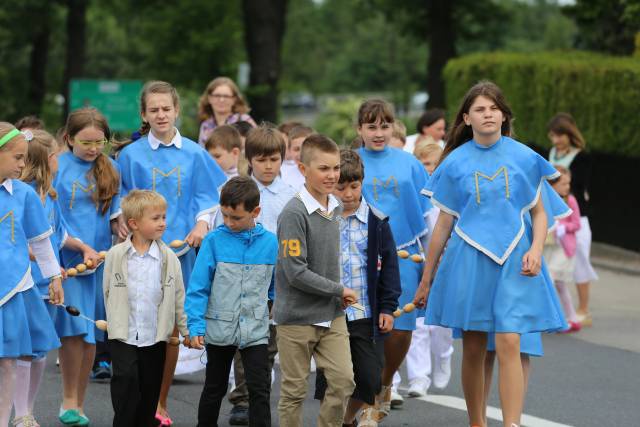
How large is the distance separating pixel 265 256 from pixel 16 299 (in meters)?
1.30

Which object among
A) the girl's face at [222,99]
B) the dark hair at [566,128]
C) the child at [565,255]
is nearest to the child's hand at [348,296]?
the girl's face at [222,99]

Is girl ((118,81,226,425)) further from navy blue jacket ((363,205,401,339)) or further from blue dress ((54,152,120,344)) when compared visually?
navy blue jacket ((363,205,401,339))

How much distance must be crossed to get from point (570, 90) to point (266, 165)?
1019cm

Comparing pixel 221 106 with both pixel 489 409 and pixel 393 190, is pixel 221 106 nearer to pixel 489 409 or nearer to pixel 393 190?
pixel 393 190

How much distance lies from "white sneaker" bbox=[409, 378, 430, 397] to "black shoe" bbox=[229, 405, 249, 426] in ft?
4.39

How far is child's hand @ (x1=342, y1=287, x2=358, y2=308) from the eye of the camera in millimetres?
6238

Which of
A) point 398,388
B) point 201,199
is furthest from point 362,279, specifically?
point 398,388

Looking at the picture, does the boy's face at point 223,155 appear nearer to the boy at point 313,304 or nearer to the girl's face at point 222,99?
the girl's face at point 222,99

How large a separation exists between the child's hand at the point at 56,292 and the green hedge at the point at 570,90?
34.1ft

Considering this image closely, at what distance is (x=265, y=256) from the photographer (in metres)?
6.59

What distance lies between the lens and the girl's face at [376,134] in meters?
7.74

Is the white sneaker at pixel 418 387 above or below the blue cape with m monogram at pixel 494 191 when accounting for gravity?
below

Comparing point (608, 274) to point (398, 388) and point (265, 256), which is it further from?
point (265, 256)

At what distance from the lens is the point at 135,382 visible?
22.0ft
